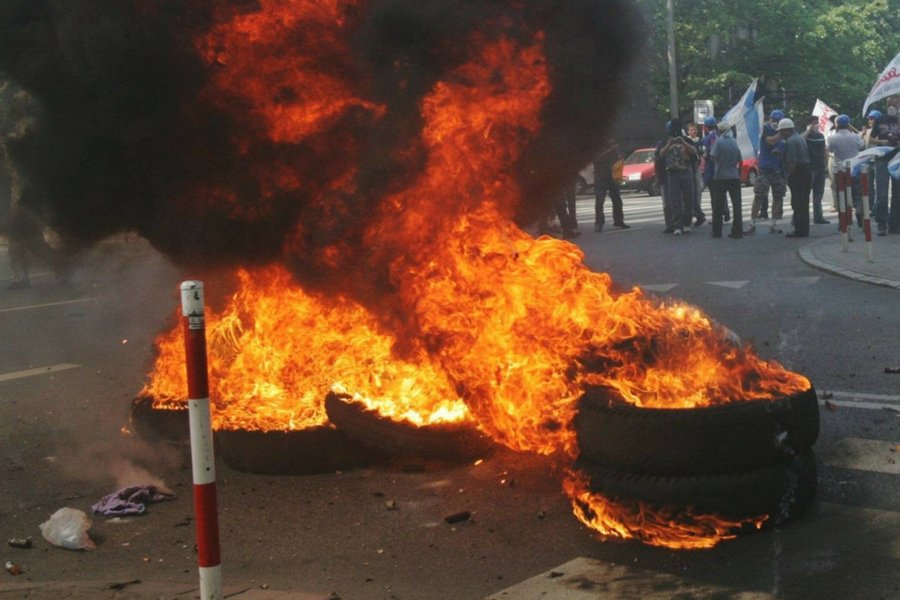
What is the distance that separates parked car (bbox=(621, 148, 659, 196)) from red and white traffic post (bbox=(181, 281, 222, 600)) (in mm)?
33202

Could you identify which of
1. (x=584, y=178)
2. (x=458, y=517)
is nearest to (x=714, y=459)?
(x=458, y=517)

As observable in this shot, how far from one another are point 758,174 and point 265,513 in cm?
1588

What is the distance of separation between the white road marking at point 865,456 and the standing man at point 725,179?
12.0 metres

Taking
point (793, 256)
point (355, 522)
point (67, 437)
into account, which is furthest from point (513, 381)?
point (793, 256)

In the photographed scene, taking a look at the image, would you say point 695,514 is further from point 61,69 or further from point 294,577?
point 61,69

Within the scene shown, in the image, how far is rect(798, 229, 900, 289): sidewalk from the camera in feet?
40.3

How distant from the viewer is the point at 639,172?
36.9 metres

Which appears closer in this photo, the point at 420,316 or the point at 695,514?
the point at 695,514

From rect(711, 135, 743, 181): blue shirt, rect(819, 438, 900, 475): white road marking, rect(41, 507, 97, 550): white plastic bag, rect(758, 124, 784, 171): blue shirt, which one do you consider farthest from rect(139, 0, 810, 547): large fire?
rect(758, 124, 784, 171): blue shirt

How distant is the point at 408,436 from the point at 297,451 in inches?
25.7

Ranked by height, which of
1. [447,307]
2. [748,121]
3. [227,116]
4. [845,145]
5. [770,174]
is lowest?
[447,307]

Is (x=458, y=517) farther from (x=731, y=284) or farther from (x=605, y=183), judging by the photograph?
(x=605, y=183)

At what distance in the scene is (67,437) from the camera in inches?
283

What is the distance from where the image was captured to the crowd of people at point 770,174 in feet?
56.9
